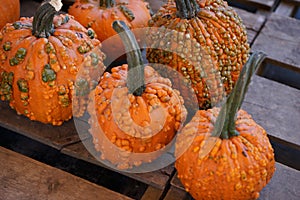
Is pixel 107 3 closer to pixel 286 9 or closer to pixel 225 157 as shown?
pixel 225 157

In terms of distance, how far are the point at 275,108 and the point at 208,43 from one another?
1.22ft

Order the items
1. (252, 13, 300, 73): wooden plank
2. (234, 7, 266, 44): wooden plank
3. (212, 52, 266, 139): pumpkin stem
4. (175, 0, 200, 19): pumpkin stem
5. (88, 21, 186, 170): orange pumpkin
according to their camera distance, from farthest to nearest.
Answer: (234, 7, 266, 44): wooden plank, (252, 13, 300, 73): wooden plank, (175, 0, 200, 19): pumpkin stem, (88, 21, 186, 170): orange pumpkin, (212, 52, 266, 139): pumpkin stem

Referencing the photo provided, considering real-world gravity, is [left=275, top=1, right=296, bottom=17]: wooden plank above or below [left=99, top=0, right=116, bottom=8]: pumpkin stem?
above

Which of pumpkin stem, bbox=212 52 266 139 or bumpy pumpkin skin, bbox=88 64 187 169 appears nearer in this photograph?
pumpkin stem, bbox=212 52 266 139

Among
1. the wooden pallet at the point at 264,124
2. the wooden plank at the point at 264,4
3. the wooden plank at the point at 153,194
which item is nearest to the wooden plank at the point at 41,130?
the wooden pallet at the point at 264,124

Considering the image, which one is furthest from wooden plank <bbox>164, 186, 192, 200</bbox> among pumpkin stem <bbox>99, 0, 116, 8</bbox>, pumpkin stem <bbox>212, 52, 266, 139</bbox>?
pumpkin stem <bbox>99, 0, 116, 8</bbox>

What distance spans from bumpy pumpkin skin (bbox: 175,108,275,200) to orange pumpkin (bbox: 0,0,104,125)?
34cm

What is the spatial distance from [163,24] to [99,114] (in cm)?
33

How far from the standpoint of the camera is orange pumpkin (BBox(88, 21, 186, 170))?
1.04 meters

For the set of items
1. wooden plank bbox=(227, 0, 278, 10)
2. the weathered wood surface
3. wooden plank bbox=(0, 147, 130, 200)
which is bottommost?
wooden plank bbox=(0, 147, 130, 200)

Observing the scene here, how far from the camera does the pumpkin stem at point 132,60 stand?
97cm

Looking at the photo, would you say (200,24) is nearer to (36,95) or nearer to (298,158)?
(36,95)

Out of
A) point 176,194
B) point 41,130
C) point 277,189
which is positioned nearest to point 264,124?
point 277,189

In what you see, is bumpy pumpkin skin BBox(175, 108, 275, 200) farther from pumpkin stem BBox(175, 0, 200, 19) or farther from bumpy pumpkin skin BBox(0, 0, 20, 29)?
bumpy pumpkin skin BBox(0, 0, 20, 29)
